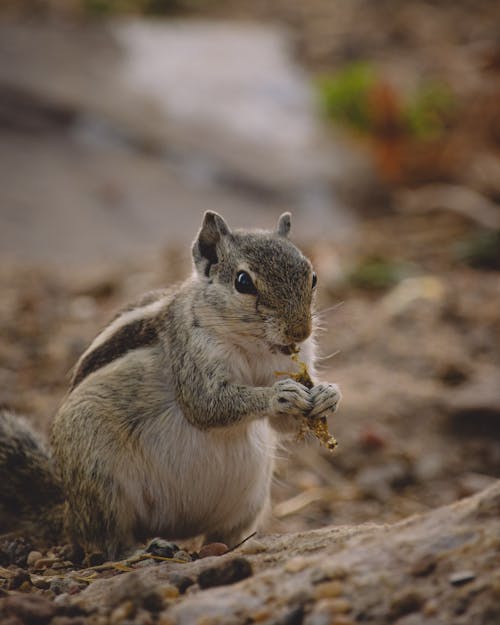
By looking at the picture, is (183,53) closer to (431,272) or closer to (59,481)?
(431,272)

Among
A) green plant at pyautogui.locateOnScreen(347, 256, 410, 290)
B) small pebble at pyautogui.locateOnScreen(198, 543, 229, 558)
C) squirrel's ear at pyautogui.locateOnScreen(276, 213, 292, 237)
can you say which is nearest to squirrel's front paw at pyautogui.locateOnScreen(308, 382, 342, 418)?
small pebble at pyautogui.locateOnScreen(198, 543, 229, 558)

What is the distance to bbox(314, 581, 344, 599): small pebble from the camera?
8.80 ft

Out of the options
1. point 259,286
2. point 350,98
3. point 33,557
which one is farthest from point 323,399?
point 350,98

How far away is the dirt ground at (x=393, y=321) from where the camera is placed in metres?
5.70

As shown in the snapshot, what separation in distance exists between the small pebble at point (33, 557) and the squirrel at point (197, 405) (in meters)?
0.17

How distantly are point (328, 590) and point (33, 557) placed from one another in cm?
173

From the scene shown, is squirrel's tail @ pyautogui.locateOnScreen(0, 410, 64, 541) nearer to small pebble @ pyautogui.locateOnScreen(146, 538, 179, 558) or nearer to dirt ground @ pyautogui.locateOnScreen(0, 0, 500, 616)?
small pebble @ pyautogui.locateOnScreen(146, 538, 179, 558)

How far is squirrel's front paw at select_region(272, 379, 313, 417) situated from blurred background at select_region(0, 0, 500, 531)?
170 cm

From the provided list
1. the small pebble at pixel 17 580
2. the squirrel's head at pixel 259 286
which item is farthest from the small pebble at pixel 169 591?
the squirrel's head at pixel 259 286

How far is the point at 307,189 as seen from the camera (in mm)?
10797

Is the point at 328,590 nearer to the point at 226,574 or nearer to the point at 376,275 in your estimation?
the point at 226,574

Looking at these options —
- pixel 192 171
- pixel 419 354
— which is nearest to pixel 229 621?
pixel 419 354

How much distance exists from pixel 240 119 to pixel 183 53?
1934 millimetres

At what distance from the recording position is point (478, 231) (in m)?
9.23
